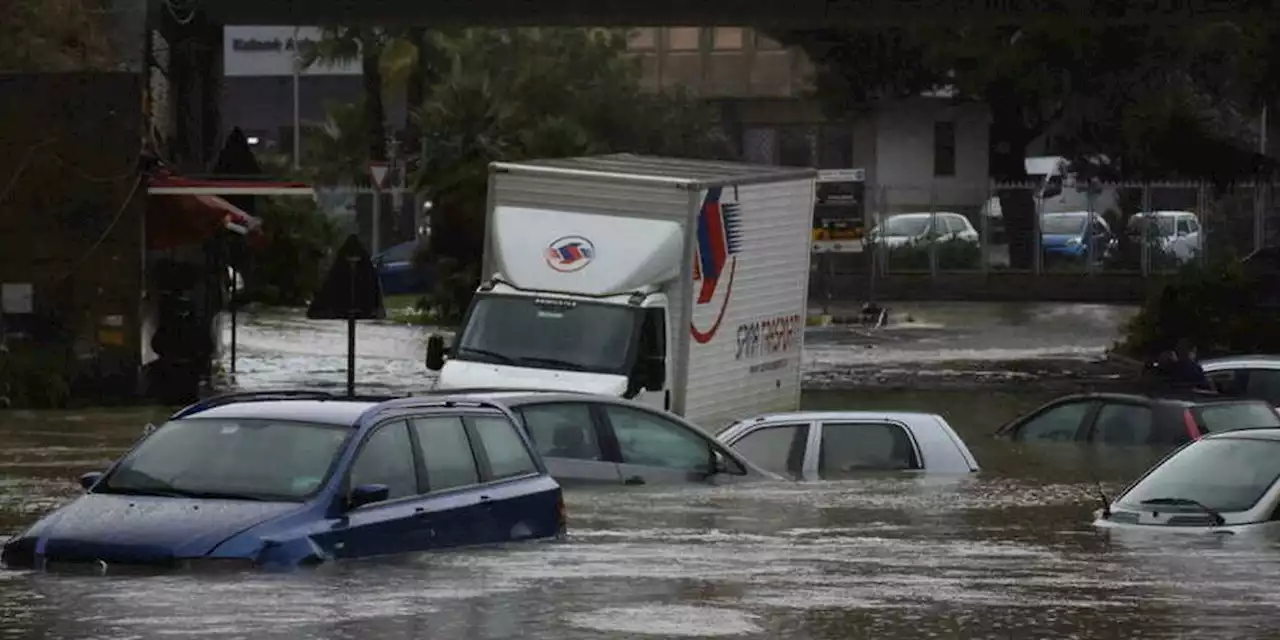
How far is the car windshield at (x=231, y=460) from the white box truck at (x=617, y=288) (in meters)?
10.7

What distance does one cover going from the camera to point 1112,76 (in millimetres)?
60656

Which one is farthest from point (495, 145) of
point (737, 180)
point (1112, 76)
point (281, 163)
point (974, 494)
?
point (974, 494)

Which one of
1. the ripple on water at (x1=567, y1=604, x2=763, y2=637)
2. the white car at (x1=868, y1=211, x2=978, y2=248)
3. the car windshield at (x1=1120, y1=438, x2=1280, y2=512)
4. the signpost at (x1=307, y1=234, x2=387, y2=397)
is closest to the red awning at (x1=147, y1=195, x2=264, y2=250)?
the signpost at (x1=307, y1=234, x2=387, y2=397)

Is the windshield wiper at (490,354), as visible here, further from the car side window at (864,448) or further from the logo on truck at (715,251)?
the car side window at (864,448)

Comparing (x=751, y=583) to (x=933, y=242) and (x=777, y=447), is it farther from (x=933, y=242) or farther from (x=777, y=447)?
(x=933, y=242)

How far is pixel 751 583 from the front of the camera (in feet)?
47.0

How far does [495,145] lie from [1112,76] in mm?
16131

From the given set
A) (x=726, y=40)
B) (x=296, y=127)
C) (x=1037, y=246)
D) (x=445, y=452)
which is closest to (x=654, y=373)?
(x=445, y=452)

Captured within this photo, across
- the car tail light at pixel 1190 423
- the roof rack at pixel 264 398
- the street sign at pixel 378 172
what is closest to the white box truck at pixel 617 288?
the car tail light at pixel 1190 423

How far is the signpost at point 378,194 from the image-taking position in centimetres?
5088

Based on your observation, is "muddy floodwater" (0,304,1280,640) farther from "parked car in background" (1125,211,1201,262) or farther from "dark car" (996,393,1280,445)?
"parked car in background" (1125,211,1201,262)

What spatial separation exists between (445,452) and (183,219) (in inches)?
866

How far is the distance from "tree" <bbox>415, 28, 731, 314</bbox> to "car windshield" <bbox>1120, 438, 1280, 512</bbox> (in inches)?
1281

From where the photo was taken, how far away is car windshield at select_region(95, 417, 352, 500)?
45.3 feet
